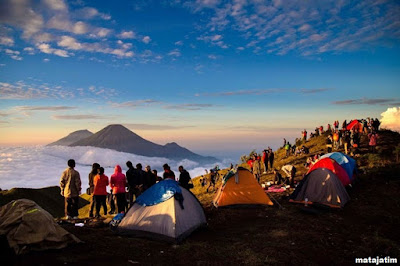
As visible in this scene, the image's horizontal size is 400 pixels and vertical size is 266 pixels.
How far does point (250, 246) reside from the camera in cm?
912

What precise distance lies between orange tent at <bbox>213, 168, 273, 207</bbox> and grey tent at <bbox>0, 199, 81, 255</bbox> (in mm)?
8477

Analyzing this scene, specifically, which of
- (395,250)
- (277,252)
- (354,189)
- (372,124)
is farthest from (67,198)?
(372,124)

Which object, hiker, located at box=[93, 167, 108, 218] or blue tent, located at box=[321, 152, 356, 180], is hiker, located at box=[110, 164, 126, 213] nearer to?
hiker, located at box=[93, 167, 108, 218]

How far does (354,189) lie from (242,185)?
8.26 meters

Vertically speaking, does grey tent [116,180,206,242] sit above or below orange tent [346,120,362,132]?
below

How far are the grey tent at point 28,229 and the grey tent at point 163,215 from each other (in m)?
2.32

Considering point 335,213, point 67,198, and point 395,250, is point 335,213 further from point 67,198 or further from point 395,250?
point 67,198

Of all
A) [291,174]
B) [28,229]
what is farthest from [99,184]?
[291,174]

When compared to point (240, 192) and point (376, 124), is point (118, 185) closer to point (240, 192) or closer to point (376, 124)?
point (240, 192)

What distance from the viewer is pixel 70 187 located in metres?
11.6

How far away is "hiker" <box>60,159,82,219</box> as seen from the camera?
11.5m

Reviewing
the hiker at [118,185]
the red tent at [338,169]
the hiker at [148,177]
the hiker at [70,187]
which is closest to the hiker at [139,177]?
the hiker at [148,177]

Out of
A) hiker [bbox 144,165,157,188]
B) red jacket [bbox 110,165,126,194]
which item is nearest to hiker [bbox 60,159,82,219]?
red jacket [bbox 110,165,126,194]

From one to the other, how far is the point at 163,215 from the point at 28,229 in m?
4.04
